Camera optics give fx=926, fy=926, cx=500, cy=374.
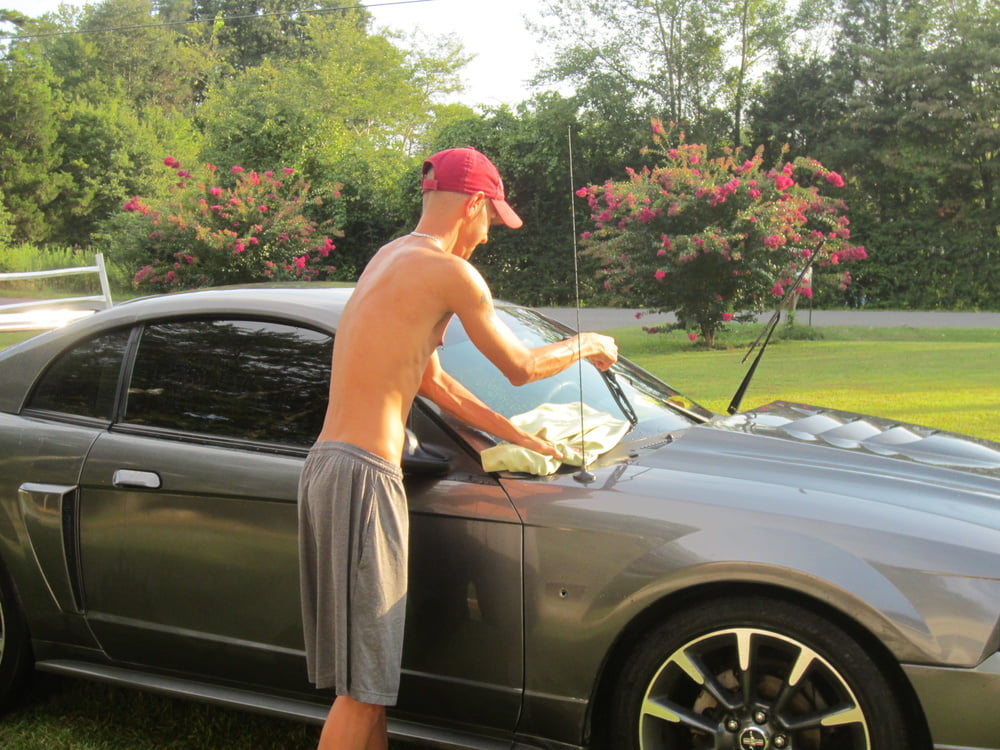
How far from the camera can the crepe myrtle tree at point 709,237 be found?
14227mm

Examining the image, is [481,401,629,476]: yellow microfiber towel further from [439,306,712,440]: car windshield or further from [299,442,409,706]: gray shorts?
[299,442,409,706]: gray shorts

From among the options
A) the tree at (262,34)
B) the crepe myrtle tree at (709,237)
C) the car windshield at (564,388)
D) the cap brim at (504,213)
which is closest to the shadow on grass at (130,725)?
the car windshield at (564,388)

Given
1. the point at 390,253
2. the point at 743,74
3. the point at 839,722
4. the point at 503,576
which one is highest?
the point at 743,74

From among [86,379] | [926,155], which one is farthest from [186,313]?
[926,155]

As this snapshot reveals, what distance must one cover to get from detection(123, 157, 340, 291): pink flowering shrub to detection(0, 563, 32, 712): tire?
13.9 metres

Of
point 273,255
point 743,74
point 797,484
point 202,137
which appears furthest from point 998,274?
point 202,137

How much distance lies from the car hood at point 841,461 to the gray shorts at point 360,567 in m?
0.74

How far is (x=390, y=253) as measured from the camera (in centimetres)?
238

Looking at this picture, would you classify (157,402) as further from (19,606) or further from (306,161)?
(306,161)

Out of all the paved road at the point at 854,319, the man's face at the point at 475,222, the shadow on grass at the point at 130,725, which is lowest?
the paved road at the point at 854,319

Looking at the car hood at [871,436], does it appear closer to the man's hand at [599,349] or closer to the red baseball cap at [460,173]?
the man's hand at [599,349]

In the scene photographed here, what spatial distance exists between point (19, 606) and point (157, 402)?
870 millimetres

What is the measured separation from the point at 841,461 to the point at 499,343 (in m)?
1.07

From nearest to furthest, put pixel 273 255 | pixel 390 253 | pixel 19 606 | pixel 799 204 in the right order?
pixel 390 253 < pixel 19 606 < pixel 799 204 < pixel 273 255
